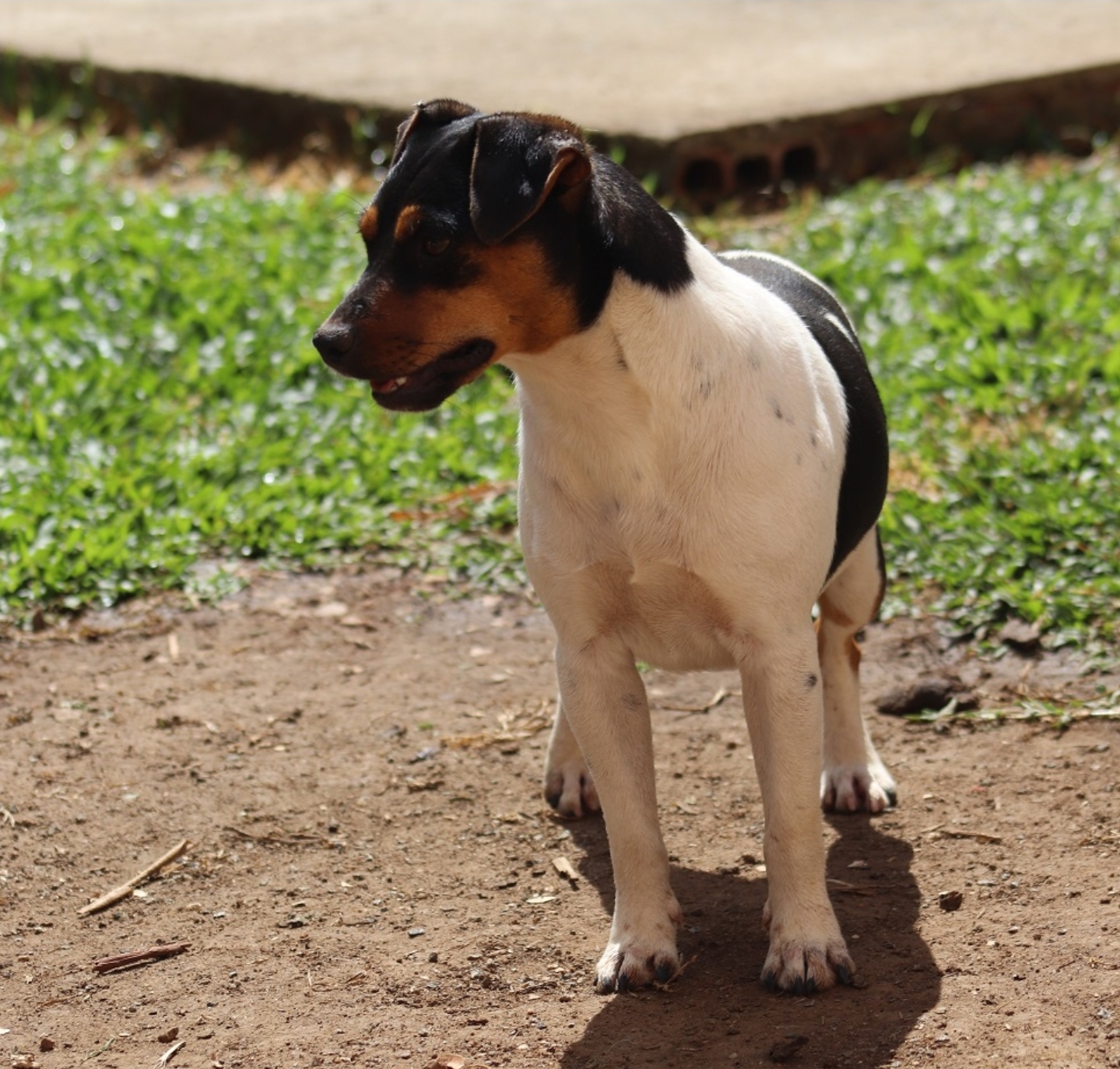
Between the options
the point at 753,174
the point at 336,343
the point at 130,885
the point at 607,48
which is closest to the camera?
the point at 336,343

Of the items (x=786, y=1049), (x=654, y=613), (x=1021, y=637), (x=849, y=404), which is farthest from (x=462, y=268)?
(x=1021, y=637)

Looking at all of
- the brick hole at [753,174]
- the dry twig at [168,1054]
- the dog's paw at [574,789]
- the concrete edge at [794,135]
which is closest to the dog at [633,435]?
the dog's paw at [574,789]

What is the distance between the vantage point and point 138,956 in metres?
4.02

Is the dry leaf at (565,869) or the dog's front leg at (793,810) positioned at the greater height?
the dog's front leg at (793,810)

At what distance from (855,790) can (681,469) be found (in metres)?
1.40

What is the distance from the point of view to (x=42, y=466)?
6438 mm

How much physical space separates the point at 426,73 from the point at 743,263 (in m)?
5.88

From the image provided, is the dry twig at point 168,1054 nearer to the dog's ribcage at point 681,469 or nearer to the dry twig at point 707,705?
the dog's ribcage at point 681,469

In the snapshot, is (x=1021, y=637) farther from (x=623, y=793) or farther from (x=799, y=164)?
(x=799, y=164)

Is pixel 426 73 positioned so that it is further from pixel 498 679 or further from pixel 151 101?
pixel 498 679

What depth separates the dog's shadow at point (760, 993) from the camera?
345cm

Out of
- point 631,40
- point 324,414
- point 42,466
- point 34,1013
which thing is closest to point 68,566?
point 42,466

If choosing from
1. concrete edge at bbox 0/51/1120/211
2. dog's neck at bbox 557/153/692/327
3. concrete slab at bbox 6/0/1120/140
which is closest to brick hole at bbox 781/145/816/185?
concrete edge at bbox 0/51/1120/211

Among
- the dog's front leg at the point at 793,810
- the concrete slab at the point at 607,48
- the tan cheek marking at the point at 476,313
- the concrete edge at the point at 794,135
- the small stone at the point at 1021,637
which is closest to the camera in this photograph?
the tan cheek marking at the point at 476,313
